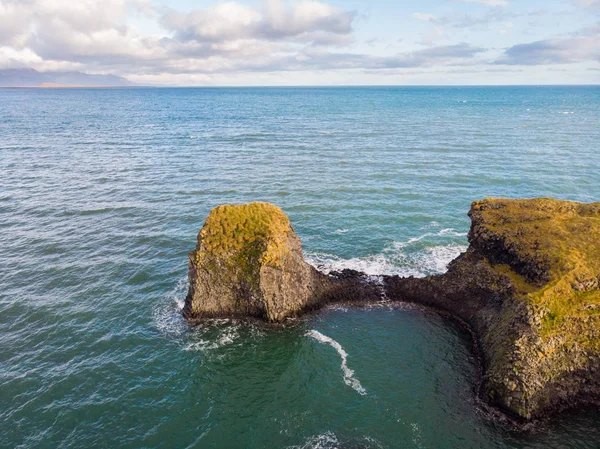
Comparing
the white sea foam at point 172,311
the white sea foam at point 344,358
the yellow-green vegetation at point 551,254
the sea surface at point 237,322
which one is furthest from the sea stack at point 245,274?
the yellow-green vegetation at point 551,254

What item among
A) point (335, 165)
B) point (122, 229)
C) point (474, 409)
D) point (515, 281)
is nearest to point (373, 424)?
point (474, 409)

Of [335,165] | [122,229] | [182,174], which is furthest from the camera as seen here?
[335,165]

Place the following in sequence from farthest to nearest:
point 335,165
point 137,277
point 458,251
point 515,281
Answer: point 335,165
point 458,251
point 137,277
point 515,281

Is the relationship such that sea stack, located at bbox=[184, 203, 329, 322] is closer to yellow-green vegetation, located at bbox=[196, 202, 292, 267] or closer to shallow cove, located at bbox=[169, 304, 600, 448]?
yellow-green vegetation, located at bbox=[196, 202, 292, 267]

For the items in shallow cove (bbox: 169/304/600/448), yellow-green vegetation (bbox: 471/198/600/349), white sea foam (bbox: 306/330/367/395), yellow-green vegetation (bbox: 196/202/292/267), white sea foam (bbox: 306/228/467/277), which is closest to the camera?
shallow cove (bbox: 169/304/600/448)

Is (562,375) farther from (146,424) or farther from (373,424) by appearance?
(146,424)

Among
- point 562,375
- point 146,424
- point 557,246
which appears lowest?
point 146,424

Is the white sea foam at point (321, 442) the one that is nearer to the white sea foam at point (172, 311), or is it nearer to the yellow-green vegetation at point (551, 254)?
the white sea foam at point (172, 311)

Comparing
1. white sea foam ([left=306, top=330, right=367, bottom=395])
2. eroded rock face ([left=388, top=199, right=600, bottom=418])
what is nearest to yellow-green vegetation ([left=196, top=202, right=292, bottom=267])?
white sea foam ([left=306, top=330, right=367, bottom=395])
